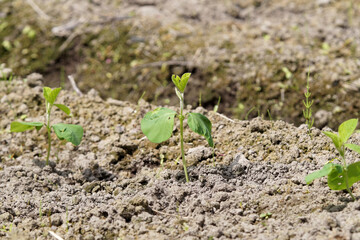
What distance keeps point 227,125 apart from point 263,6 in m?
2.85

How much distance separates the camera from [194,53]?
4.12 metres

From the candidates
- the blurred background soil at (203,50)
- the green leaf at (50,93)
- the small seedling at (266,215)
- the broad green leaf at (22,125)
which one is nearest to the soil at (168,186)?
the small seedling at (266,215)

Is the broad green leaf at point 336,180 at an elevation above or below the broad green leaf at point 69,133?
above

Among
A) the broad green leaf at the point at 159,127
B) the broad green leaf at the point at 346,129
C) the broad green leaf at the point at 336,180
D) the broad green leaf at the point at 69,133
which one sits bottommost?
the broad green leaf at the point at 69,133

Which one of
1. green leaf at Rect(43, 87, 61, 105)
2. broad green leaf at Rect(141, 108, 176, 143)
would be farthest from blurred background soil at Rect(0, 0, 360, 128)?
broad green leaf at Rect(141, 108, 176, 143)

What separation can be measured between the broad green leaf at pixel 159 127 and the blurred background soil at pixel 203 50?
1.51 metres

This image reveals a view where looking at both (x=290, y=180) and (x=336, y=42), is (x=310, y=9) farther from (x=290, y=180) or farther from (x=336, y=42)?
(x=290, y=180)

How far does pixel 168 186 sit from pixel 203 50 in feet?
7.28

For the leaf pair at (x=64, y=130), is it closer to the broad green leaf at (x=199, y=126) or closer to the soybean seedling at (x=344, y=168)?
the broad green leaf at (x=199, y=126)

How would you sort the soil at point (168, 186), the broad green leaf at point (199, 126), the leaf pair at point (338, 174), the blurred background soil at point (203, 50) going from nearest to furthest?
the leaf pair at point (338, 174) < the soil at point (168, 186) < the broad green leaf at point (199, 126) < the blurred background soil at point (203, 50)

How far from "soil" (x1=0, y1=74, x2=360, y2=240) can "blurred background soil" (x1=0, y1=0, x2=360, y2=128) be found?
959mm

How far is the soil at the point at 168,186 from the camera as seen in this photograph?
1.86 metres

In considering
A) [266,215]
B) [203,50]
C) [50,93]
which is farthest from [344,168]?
[203,50]

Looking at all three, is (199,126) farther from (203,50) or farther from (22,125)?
(203,50)
